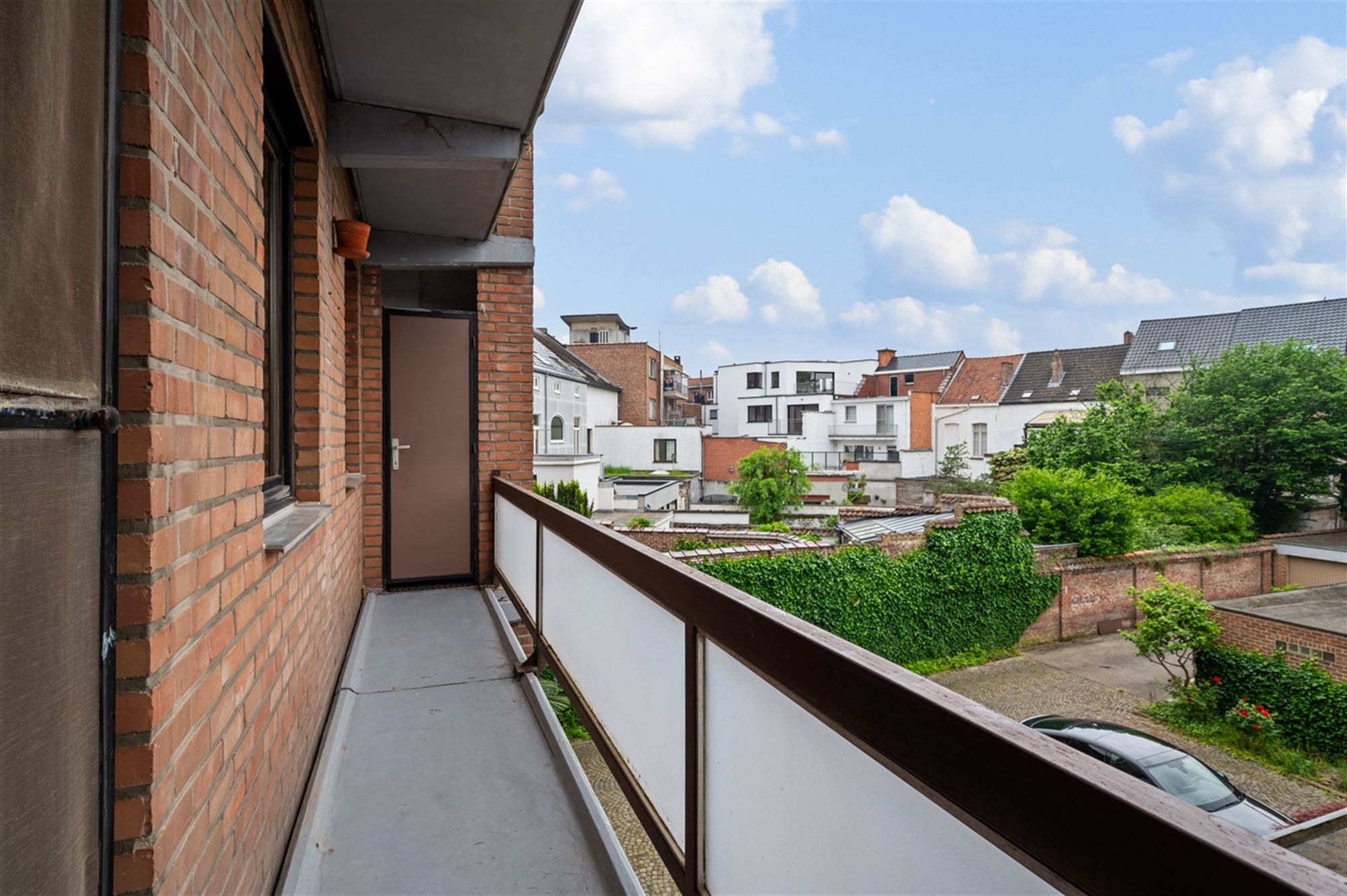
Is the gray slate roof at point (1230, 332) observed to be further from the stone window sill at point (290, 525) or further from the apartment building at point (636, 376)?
the stone window sill at point (290, 525)

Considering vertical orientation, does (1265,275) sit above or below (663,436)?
above

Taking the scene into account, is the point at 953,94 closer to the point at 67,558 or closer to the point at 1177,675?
the point at 1177,675

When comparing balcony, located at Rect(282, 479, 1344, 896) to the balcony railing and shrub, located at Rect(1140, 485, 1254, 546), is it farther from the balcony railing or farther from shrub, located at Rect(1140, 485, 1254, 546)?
shrub, located at Rect(1140, 485, 1254, 546)

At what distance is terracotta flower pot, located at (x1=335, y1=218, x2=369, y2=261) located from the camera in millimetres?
3418

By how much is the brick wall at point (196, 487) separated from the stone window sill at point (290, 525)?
0.05m

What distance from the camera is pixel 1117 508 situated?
14906 millimetres

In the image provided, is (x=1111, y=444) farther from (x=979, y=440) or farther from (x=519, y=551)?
(x=519, y=551)

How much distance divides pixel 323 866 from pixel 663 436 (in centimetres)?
3262

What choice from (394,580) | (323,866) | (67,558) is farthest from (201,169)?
(394,580)

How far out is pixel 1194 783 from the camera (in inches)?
267

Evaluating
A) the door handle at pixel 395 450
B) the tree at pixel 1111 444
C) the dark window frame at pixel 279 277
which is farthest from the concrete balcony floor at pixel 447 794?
the tree at pixel 1111 444

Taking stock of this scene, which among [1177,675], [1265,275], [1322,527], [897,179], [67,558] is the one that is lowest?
[1177,675]

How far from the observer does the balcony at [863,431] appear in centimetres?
3622

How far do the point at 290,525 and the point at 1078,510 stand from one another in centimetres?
1643
